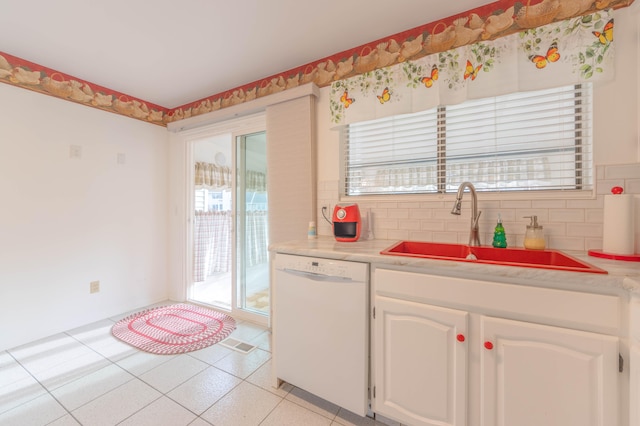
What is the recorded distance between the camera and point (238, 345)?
212 centimetres

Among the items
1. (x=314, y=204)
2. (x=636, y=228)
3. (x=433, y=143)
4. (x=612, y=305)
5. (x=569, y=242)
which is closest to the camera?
(x=612, y=305)

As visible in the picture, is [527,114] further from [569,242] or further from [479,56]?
[569,242]

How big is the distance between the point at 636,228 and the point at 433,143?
43.1 inches

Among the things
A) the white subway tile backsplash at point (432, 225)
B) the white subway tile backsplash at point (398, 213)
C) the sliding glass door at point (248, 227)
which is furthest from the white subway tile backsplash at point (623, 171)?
the sliding glass door at point (248, 227)

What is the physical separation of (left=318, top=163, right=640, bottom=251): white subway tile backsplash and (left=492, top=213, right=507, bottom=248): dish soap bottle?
83 millimetres

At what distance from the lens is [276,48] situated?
77.1 inches

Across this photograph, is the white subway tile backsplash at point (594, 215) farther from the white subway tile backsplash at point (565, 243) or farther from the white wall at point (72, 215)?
the white wall at point (72, 215)

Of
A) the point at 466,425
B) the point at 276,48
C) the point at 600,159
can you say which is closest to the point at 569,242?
the point at 600,159

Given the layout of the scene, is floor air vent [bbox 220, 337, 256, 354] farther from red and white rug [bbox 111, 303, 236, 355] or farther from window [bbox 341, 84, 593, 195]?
window [bbox 341, 84, 593, 195]

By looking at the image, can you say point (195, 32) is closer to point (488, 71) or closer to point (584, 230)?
point (488, 71)

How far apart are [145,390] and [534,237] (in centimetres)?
249

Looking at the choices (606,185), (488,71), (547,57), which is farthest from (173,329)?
(547,57)

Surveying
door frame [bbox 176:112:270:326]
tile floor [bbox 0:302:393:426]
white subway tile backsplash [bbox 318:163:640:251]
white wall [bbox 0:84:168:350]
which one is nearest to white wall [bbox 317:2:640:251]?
white subway tile backsplash [bbox 318:163:640:251]

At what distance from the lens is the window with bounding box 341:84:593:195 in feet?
4.71
